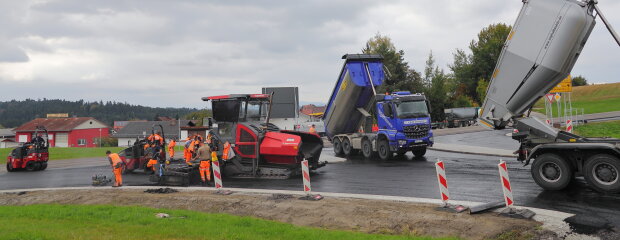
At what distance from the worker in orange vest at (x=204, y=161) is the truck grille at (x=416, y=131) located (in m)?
8.34

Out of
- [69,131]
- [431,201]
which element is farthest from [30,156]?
[69,131]

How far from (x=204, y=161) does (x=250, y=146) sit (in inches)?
59.3

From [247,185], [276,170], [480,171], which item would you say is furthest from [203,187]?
[480,171]

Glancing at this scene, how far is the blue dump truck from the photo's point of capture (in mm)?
18734

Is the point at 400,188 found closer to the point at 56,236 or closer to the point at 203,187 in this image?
the point at 203,187

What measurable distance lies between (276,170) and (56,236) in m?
7.86

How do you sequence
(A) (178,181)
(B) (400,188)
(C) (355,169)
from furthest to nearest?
(C) (355,169) < (A) (178,181) < (B) (400,188)

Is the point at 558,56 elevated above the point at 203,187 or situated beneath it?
elevated above

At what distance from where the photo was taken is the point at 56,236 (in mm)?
7184

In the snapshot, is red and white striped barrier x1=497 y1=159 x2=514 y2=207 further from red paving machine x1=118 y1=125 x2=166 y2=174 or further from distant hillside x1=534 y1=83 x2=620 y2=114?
distant hillside x1=534 y1=83 x2=620 y2=114

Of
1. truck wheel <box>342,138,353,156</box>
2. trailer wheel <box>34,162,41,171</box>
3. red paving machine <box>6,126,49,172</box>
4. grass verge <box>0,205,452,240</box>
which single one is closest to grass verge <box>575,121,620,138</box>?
truck wheel <box>342,138,353,156</box>

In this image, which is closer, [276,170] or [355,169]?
[276,170]

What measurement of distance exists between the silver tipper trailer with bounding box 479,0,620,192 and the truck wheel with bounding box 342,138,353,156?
10.6 meters

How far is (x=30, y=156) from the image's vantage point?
2139cm
